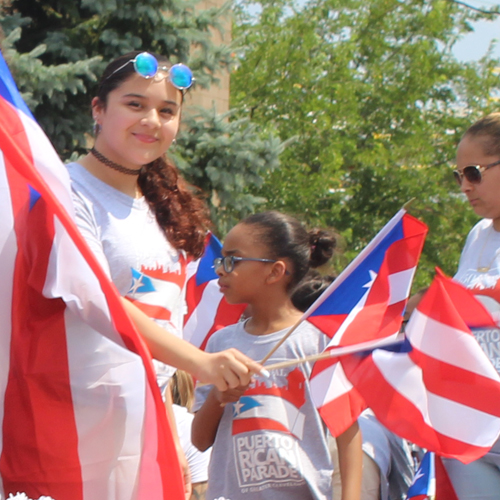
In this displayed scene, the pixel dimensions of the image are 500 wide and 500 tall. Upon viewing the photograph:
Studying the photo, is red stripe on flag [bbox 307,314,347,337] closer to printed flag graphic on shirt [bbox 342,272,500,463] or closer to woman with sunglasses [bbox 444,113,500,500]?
printed flag graphic on shirt [bbox 342,272,500,463]

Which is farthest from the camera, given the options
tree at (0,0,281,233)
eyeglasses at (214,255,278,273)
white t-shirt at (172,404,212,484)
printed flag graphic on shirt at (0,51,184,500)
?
tree at (0,0,281,233)

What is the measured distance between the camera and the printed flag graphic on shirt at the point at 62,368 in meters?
2.09

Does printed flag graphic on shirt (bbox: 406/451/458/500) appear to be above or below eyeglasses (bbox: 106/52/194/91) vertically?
below

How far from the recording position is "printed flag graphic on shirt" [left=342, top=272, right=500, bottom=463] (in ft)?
9.21

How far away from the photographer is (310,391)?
2824mm

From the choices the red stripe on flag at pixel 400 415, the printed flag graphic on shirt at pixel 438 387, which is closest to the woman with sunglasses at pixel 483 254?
the printed flag graphic on shirt at pixel 438 387

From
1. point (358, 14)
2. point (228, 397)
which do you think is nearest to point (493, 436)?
point (228, 397)

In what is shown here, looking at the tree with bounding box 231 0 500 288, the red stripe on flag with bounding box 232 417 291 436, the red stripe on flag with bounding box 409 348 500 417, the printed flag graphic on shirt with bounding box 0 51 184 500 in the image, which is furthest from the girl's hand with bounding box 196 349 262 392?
the tree with bounding box 231 0 500 288

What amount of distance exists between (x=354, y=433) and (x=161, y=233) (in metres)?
1.03

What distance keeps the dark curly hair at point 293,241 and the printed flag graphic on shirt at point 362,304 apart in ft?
1.24

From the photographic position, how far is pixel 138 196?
2729mm

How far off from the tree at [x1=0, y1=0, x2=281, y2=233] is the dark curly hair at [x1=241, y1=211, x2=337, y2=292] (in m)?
3.02

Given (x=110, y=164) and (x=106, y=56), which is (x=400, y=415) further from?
(x=106, y=56)

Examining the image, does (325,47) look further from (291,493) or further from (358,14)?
(291,493)
